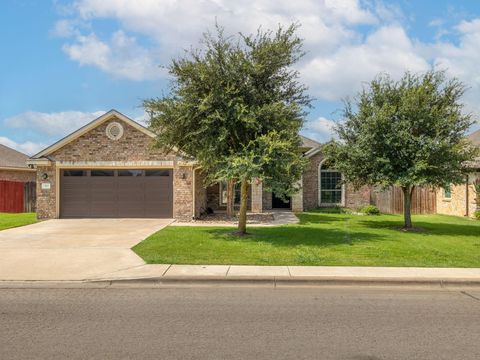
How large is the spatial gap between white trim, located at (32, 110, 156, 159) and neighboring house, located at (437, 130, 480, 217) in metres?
15.9

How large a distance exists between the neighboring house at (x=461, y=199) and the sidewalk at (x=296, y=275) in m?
15.3

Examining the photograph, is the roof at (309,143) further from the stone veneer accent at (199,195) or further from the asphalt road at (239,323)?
the asphalt road at (239,323)

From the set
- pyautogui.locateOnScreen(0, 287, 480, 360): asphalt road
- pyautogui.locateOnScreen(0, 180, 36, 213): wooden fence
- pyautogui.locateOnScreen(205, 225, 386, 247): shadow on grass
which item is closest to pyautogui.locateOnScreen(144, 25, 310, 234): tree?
pyautogui.locateOnScreen(205, 225, 386, 247): shadow on grass

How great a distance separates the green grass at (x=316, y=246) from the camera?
427 inches

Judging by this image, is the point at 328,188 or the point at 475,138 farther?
the point at 475,138

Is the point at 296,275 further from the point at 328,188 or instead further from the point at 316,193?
the point at 328,188

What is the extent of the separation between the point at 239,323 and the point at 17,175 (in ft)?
105

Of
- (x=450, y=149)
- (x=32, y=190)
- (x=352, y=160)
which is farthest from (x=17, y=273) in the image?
(x=32, y=190)

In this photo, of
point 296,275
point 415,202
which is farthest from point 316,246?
point 415,202

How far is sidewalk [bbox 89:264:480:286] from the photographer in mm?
8938

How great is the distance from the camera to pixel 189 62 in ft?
47.4

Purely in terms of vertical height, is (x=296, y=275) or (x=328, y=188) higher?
(x=328, y=188)

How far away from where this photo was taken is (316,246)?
12984 mm

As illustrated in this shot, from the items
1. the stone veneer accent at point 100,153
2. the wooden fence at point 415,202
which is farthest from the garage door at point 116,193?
the wooden fence at point 415,202
